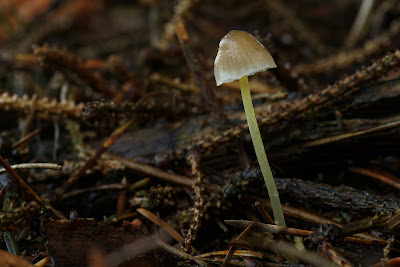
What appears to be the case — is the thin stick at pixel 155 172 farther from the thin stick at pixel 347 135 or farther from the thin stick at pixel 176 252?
the thin stick at pixel 347 135

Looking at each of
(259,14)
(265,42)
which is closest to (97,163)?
(265,42)

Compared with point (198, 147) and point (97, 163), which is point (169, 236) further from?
point (97, 163)

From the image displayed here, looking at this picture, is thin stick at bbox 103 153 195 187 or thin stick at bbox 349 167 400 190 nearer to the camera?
thin stick at bbox 349 167 400 190

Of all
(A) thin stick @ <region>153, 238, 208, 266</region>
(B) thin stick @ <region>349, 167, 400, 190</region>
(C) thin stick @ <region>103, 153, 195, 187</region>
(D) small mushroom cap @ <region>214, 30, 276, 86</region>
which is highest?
(D) small mushroom cap @ <region>214, 30, 276, 86</region>

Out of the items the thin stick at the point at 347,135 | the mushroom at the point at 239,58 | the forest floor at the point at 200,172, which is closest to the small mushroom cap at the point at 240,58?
the mushroom at the point at 239,58

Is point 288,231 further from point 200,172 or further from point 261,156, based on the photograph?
point 200,172

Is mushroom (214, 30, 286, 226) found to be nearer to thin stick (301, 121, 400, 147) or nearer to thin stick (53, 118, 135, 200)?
thin stick (301, 121, 400, 147)

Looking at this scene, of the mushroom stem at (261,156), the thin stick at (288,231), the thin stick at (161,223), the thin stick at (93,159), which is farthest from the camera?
the thin stick at (93,159)

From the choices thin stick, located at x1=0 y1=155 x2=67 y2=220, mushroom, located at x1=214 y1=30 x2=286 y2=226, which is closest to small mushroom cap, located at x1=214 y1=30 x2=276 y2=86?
mushroom, located at x1=214 y1=30 x2=286 y2=226

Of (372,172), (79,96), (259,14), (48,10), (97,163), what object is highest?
(48,10)
